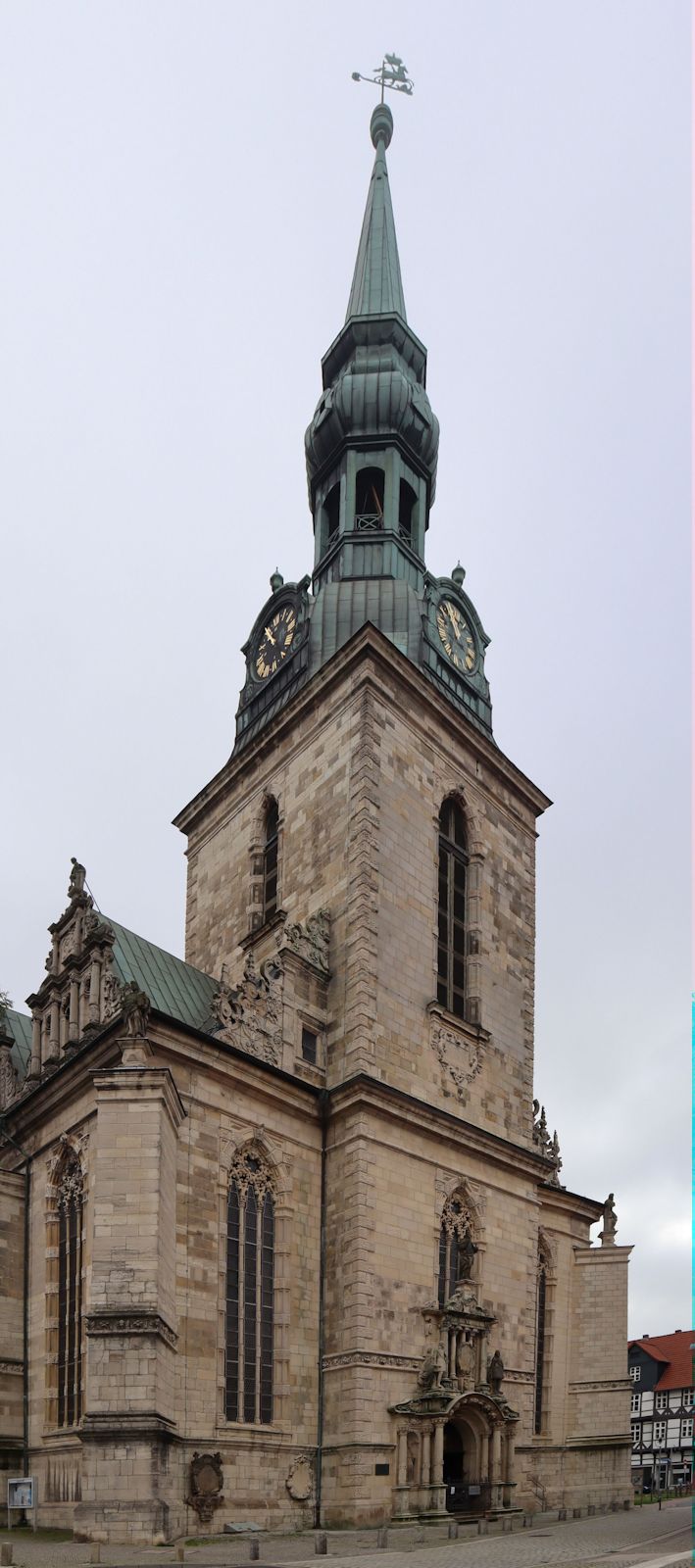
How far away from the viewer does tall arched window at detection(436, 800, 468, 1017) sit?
29.4 meters

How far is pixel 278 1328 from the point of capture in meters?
24.0

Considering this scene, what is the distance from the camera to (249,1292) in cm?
2362

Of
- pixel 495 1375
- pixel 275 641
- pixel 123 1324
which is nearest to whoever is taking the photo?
pixel 123 1324

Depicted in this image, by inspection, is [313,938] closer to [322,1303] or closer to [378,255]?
[322,1303]

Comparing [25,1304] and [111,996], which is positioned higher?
[111,996]

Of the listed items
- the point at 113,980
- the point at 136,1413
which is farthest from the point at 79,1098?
the point at 136,1413

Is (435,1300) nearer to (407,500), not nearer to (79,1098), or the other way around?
(79,1098)

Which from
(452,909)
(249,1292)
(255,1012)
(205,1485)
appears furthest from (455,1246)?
(205,1485)

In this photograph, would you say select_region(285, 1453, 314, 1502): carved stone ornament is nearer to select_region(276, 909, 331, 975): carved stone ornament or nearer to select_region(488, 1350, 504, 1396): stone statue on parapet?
select_region(488, 1350, 504, 1396): stone statue on parapet

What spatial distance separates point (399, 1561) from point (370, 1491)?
5.76 metres

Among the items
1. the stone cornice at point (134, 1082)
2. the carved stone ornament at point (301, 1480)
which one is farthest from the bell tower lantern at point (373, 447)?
the carved stone ornament at point (301, 1480)

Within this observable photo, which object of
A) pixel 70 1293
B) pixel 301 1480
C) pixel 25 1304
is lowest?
pixel 301 1480

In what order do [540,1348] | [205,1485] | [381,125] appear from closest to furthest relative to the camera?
[205,1485]
[540,1348]
[381,125]

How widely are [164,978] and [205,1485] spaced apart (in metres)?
9.52
